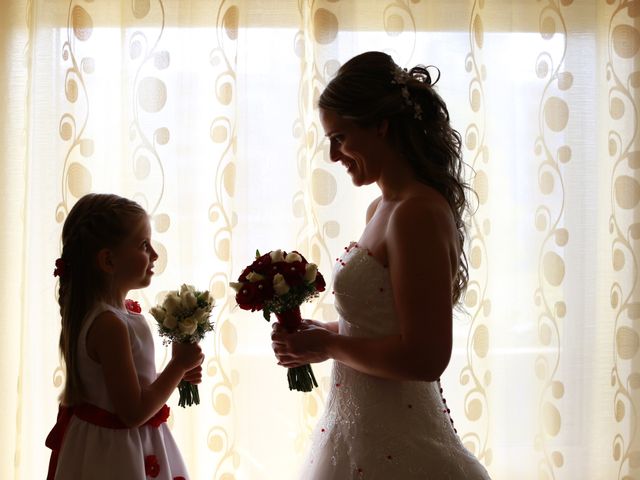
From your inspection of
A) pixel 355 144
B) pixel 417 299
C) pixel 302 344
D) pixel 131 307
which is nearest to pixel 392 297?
pixel 417 299

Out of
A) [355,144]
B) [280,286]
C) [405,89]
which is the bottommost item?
[280,286]

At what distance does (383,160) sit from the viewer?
2.04m

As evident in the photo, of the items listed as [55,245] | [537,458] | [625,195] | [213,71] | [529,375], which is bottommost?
[537,458]

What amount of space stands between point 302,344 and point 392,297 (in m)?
0.28

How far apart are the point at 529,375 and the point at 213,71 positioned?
210 centimetres

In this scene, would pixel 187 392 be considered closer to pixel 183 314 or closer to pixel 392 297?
pixel 183 314

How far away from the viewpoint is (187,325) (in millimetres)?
2008

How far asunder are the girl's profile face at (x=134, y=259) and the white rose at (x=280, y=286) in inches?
15.6

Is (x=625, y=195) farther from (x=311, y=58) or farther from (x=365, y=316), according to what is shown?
(x=365, y=316)

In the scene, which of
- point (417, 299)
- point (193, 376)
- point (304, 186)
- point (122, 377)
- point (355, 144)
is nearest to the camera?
point (417, 299)

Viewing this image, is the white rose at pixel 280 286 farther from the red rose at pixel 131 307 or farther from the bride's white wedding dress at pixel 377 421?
the red rose at pixel 131 307

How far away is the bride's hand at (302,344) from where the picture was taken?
196 cm

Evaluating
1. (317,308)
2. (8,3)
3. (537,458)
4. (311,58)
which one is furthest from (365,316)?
(8,3)

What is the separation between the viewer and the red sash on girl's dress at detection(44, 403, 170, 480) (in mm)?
1977
